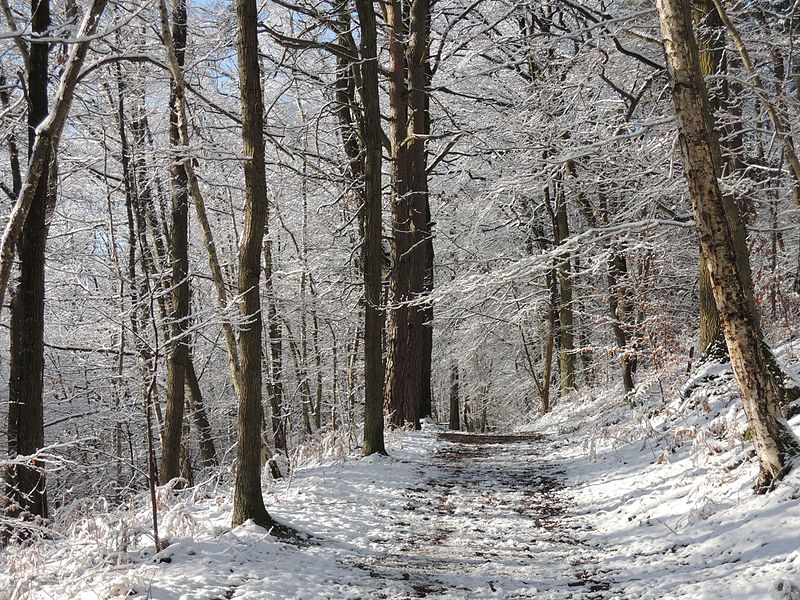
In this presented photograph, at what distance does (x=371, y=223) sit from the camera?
8828 millimetres

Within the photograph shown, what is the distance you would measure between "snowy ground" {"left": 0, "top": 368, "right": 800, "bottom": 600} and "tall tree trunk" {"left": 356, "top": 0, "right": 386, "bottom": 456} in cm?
105

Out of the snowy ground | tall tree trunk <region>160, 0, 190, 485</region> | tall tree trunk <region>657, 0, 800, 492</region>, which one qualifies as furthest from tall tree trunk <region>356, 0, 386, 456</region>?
tall tree trunk <region>657, 0, 800, 492</region>

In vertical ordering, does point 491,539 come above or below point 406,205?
below

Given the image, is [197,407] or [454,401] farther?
[454,401]

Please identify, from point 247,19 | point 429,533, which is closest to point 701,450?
point 429,533

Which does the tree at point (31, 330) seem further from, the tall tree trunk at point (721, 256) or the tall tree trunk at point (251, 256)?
the tall tree trunk at point (721, 256)

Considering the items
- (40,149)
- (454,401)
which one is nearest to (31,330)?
(40,149)

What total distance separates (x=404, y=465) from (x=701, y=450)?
3.99 meters

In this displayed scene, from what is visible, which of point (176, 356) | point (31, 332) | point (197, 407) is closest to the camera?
point (31, 332)

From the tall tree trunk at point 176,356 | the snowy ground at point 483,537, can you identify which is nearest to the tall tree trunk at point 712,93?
the snowy ground at point 483,537

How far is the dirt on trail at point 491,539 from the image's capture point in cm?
474

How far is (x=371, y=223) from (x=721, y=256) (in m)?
4.91

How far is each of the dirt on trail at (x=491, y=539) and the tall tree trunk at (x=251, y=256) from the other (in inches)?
59.1

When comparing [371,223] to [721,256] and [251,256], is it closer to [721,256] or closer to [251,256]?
[251,256]
